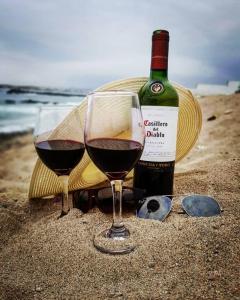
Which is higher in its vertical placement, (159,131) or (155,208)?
(159,131)

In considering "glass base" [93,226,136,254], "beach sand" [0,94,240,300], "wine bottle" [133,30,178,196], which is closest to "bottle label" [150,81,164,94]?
"wine bottle" [133,30,178,196]

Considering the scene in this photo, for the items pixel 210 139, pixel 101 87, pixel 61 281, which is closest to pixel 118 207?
pixel 61 281

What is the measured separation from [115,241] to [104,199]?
0.54 m

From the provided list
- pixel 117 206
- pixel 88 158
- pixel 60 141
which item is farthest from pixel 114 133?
pixel 88 158

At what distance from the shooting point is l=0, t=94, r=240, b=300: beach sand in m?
1.37

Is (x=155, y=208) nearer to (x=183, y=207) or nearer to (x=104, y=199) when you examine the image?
(x=183, y=207)

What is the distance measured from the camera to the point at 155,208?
81.9 inches

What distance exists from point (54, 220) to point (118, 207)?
54 cm

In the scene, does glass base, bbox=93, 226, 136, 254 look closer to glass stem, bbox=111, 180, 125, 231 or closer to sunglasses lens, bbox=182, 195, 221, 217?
glass stem, bbox=111, 180, 125, 231

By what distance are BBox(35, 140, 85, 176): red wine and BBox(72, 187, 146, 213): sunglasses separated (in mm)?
365

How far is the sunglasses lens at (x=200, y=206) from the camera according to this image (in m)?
2.02

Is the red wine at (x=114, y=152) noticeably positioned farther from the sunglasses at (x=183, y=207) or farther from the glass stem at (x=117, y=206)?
the sunglasses at (x=183, y=207)

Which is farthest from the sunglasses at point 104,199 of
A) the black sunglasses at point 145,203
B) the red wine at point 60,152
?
the red wine at point 60,152

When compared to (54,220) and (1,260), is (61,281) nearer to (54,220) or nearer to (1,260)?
(1,260)
